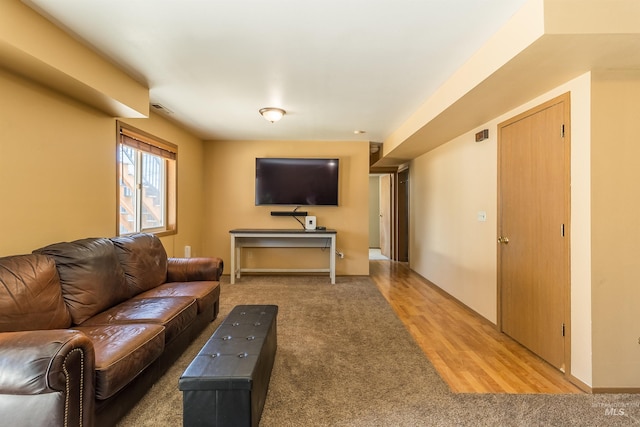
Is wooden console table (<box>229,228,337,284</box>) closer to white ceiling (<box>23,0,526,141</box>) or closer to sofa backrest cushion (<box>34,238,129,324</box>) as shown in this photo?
white ceiling (<box>23,0,526,141</box>)

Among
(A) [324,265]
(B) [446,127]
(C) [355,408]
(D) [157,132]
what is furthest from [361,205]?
(C) [355,408]

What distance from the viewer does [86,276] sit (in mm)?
1956

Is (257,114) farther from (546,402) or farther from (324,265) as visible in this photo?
(546,402)

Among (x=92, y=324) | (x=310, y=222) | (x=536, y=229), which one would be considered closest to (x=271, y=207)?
(x=310, y=222)

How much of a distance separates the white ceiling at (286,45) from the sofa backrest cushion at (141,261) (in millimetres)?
1498

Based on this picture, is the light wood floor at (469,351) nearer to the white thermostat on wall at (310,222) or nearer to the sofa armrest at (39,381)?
the white thermostat on wall at (310,222)

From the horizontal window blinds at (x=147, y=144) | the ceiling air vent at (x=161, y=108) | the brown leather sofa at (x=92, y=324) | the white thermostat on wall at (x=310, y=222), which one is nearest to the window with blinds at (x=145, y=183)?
the horizontal window blinds at (x=147, y=144)

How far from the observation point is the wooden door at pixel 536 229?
207cm

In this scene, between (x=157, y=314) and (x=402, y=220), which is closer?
(x=157, y=314)

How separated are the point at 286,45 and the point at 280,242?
10.8ft

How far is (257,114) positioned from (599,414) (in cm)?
390

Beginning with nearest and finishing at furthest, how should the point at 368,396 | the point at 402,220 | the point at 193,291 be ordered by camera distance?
1. the point at 368,396
2. the point at 193,291
3. the point at 402,220

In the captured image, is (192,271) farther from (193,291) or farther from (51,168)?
(51,168)

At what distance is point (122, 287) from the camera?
2.29m
